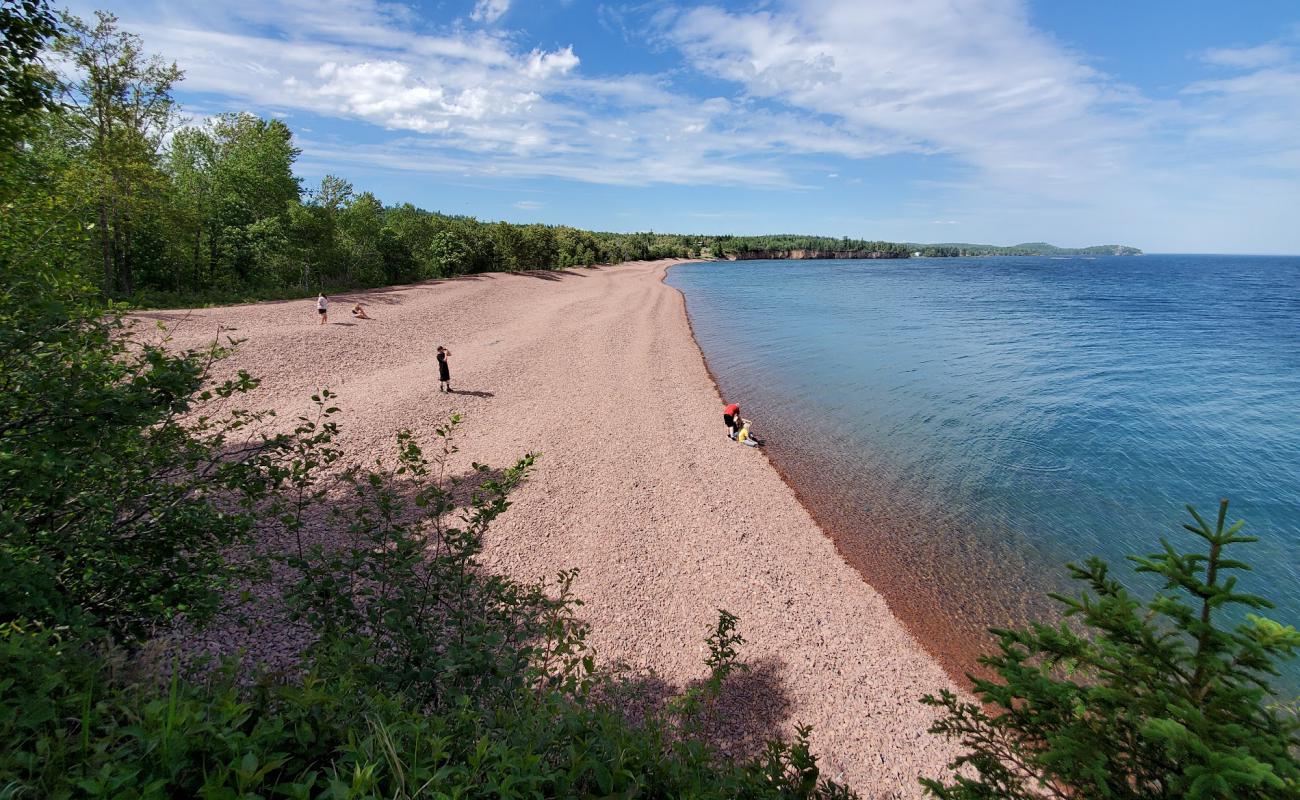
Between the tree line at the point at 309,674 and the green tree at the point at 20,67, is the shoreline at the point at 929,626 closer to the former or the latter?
the tree line at the point at 309,674

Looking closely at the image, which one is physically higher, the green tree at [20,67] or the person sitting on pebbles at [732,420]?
the green tree at [20,67]

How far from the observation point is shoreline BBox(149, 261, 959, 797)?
8.66m

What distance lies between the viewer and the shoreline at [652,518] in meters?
8.66

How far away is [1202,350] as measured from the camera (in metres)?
39.0

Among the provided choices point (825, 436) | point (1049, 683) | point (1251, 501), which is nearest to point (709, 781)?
point (1049, 683)

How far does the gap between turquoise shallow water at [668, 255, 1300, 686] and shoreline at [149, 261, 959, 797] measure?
2.18 m

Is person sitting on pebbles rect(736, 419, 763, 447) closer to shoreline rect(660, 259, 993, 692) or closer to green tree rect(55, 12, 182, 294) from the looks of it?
shoreline rect(660, 259, 993, 692)

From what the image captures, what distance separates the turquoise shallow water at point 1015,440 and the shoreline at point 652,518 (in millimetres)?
2185

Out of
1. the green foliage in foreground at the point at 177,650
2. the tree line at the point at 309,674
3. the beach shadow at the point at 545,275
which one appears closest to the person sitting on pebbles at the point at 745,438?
the green foliage in foreground at the point at 177,650

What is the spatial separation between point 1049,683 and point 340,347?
28569 millimetres


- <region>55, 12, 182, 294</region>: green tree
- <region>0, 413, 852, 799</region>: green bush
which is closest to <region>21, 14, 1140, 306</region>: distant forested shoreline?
<region>55, 12, 182, 294</region>: green tree

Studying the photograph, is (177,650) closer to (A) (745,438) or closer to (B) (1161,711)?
(B) (1161,711)

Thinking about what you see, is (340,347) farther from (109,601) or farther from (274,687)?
(274,687)

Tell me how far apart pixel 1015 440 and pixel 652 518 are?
16350 mm
